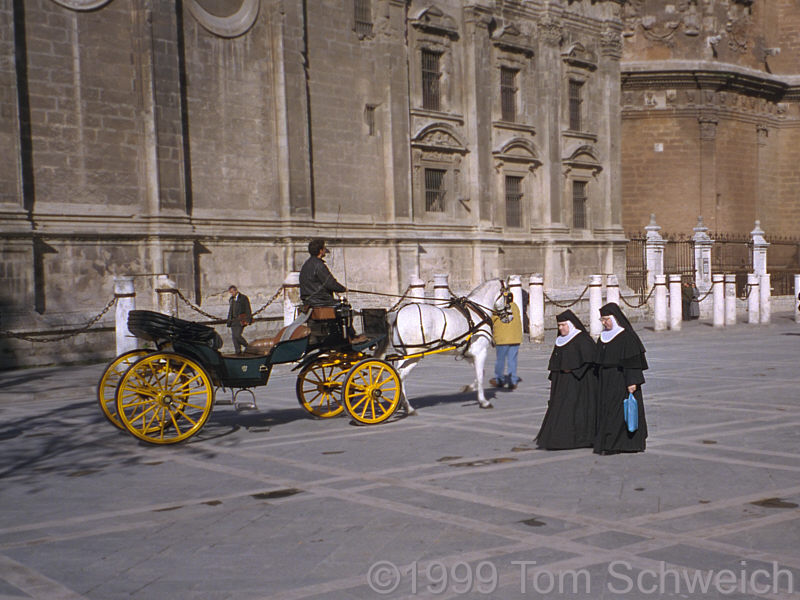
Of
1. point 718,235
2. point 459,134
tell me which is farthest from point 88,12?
point 718,235

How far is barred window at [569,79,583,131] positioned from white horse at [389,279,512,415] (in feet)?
68.7

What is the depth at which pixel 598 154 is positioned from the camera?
109 feet

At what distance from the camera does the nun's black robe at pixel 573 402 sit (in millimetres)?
9102

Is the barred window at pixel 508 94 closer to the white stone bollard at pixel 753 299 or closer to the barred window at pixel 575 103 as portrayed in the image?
the barred window at pixel 575 103

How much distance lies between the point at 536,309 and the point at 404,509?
16779 millimetres

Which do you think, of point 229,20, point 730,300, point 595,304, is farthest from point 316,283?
point 730,300

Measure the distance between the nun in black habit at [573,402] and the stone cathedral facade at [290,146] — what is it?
12.2m

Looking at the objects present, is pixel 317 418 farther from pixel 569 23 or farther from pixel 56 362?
pixel 569 23

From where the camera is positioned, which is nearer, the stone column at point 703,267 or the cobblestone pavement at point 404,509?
the cobblestone pavement at point 404,509

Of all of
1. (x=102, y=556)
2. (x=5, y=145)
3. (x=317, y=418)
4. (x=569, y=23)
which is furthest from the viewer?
(x=569, y=23)

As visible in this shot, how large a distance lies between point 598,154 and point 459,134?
A: 720 cm

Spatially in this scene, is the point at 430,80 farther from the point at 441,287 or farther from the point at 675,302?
the point at 675,302

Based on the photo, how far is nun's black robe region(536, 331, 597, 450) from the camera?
9.10 m

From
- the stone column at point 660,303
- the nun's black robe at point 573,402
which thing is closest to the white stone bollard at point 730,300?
the stone column at point 660,303
